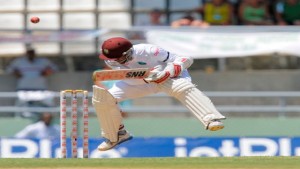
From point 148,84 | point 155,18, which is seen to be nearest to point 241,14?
point 155,18

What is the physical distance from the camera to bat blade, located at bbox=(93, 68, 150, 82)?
35.9 feet

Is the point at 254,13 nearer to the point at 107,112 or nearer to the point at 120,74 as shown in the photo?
the point at 107,112

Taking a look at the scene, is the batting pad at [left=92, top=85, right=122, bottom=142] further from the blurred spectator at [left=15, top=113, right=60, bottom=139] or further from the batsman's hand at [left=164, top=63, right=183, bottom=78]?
the blurred spectator at [left=15, top=113, right=60, bottom=139]

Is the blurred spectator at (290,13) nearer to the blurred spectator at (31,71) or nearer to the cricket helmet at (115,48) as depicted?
the blurred spectator at (31,71)

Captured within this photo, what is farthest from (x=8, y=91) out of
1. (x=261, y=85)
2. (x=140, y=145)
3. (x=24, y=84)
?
(x=261, y=85)

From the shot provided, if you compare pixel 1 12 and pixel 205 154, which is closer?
pixel 205 154

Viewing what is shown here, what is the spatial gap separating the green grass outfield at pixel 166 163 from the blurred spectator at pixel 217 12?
5.63 metres

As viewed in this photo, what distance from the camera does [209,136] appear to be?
15.1 m

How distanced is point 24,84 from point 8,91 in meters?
0.36

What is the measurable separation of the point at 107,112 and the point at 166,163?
1.11m

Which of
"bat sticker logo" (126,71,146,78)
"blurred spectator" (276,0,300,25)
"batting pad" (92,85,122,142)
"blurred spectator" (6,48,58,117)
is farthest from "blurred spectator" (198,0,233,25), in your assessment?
"bat sticker logo" (126,71,146,78)

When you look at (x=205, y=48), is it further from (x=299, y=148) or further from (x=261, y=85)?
(x=299, y=148)

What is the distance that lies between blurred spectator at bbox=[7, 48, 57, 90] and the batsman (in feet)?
14.6

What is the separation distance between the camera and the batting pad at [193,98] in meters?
11.2
